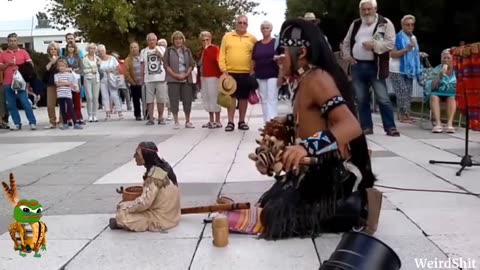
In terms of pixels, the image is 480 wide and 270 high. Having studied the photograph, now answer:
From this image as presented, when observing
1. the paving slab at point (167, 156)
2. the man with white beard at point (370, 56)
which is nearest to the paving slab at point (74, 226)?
the paving slab at point (167, 156)

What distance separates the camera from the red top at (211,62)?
11.5 metres

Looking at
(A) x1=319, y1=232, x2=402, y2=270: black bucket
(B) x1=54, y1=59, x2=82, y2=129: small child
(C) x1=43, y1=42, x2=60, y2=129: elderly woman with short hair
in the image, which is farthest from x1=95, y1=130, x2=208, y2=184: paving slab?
(A) x1=319, y1=232, x2=402, y2=270: black bucket

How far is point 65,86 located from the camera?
1216cm

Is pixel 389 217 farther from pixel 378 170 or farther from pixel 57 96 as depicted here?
pixel 57 96

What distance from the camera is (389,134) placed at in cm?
972

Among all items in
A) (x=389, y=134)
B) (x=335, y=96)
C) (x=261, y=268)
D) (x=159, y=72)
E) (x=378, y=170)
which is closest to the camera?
(x=261, y=268)

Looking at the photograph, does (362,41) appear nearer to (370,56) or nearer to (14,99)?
(370,56)

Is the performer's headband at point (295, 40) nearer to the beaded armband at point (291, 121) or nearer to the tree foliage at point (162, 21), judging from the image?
the beaded armband at point (291, 121)

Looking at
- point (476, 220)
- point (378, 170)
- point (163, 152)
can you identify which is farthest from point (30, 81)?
point (476, 220)

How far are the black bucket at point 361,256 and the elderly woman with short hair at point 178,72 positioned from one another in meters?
9.07

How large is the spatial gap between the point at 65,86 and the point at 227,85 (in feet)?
11.6

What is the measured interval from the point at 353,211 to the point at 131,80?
10.7 metres

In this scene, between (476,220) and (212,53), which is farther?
(212,53)

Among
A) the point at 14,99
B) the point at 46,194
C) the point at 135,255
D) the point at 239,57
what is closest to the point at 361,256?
the point at 135,255
